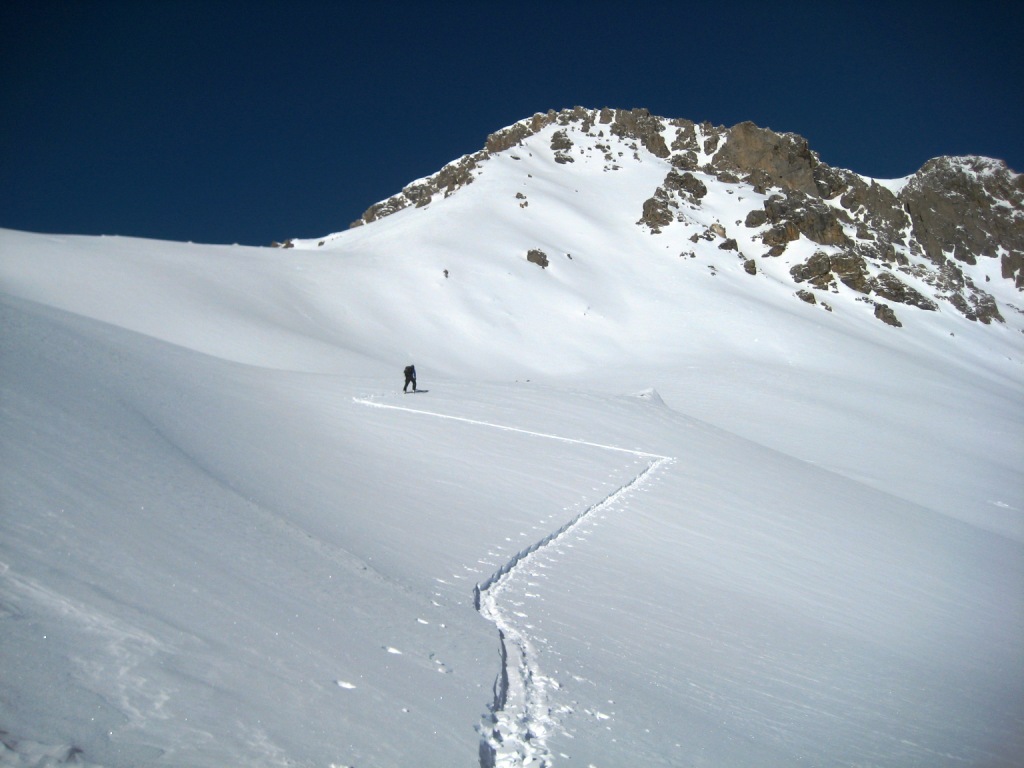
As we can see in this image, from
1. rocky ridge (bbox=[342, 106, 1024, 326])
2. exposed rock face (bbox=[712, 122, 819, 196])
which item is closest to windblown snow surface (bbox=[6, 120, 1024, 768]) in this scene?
rocky ridge (bbox=[342, 106, 1024, 326])

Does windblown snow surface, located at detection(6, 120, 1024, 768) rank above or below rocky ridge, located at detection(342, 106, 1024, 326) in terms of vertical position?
below

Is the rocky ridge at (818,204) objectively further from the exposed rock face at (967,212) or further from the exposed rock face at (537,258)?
the exposed rock face at (537,258)

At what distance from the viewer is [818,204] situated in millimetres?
75750

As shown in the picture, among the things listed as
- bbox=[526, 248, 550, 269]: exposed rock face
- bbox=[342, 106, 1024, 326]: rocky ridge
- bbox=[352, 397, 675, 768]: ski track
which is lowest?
bbox=[352, 397, 675, 768]: ski track

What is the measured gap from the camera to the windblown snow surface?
3562mm

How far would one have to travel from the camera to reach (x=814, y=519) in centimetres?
1370

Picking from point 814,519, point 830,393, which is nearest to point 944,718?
point 814,519

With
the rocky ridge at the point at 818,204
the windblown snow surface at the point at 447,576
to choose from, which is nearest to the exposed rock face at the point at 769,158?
the rocky ridge at the point at 818,204

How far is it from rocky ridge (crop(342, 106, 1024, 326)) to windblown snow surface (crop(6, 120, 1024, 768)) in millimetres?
46898

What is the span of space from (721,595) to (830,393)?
1230 inches

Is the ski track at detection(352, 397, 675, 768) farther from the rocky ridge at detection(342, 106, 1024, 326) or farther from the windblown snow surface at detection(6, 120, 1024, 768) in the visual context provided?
the rocky ridge at detection(342, 106, 1024, 326)

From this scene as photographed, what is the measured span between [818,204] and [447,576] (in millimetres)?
80095

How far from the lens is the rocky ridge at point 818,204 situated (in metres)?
67.2

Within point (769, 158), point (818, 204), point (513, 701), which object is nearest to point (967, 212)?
point (769, 158)
